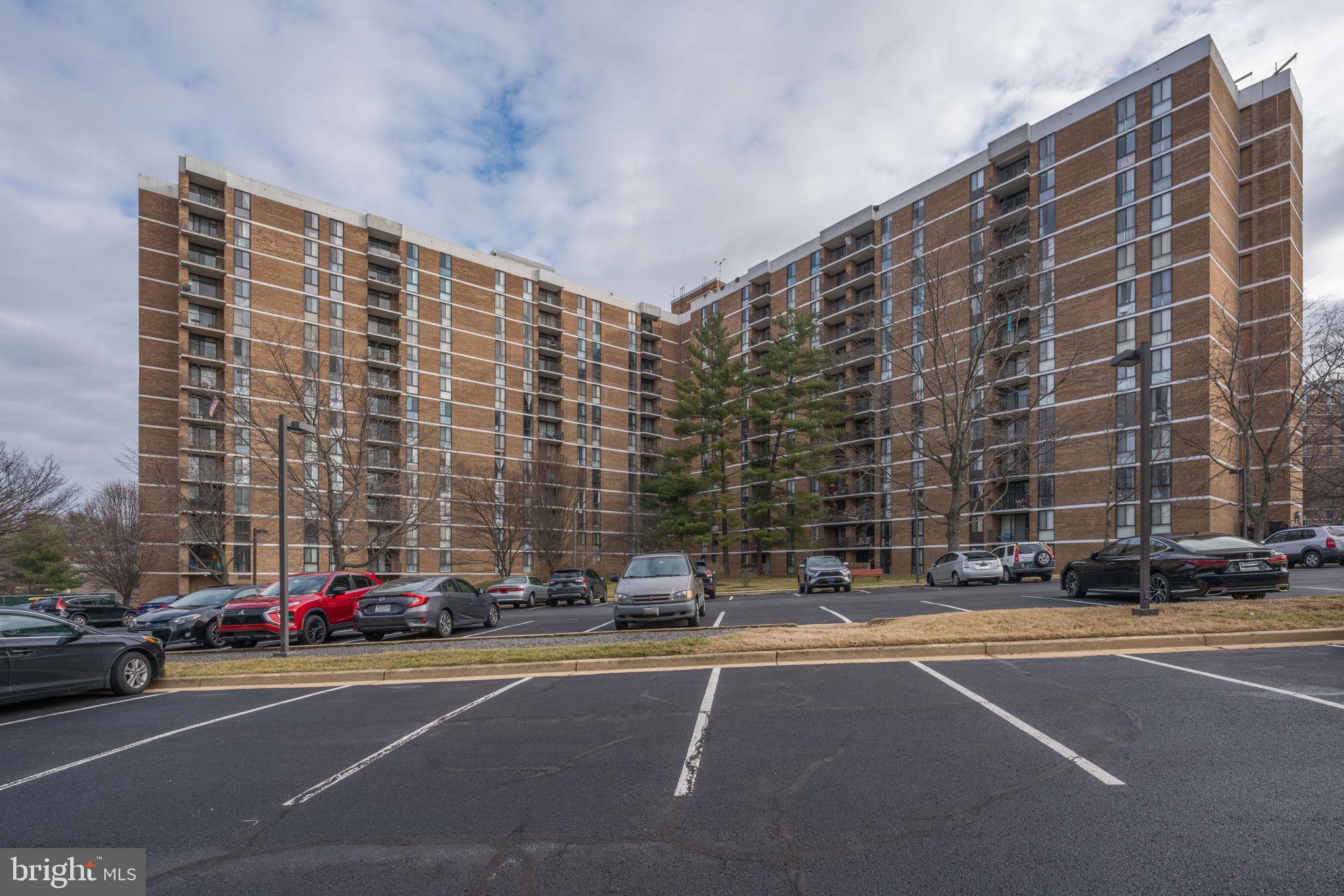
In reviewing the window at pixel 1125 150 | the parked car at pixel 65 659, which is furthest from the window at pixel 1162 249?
the parked car at pixel 65 659

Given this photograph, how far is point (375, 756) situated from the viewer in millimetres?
6184

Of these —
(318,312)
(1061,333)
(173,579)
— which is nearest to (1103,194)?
(1061,333)

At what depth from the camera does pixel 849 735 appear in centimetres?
618

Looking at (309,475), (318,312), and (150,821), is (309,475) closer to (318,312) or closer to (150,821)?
(318,312)

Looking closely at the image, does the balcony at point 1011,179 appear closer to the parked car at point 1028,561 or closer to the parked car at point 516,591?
the parked car at point 1028,561

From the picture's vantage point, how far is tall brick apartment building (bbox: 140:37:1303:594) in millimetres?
44594

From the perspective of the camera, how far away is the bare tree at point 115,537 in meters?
45.9

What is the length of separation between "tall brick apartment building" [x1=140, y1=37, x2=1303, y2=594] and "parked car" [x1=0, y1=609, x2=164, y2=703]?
26.0 metres

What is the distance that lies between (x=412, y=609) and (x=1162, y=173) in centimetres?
5189

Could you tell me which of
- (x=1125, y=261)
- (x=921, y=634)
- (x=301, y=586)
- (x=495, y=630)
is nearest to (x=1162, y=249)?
(x=1125, y=261)

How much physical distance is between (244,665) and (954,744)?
10.8m

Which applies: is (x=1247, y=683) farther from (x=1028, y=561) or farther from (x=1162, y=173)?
(x=1162, y=173)

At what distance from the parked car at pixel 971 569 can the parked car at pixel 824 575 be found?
3.93 metres

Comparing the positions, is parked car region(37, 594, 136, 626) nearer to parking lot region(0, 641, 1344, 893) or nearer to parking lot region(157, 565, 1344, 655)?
parking lot region(157, 565, 1344, 655)
